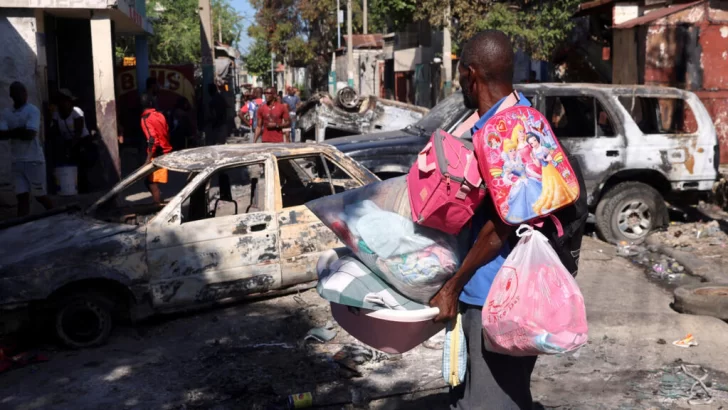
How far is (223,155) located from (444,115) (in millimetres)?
3471

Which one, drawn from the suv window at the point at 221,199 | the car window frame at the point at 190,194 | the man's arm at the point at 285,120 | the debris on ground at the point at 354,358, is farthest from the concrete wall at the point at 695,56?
the debris on ground at the point at 354,358

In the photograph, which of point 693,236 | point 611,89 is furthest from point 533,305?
point 693,236

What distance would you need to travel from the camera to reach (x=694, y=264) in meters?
8.48

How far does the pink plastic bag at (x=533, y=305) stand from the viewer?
2.70m


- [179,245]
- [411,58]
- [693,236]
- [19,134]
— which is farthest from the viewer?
[411,58]

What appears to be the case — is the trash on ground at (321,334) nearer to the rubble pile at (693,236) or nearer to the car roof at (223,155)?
the car roof at (223,155)

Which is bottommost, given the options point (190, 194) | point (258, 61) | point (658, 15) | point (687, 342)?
point (687, 342)

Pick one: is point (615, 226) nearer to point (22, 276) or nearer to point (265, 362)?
point (265, 362)

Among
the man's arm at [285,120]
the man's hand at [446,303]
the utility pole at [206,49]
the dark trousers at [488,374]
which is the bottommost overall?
the dark trousers at [488,374]

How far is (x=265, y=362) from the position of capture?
565 cm

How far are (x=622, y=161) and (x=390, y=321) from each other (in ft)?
22.6

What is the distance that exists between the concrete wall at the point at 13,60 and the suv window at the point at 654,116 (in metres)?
8.40

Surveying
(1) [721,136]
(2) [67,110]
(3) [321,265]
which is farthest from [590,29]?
(3) [321,265]

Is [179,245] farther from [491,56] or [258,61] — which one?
[258,61]
